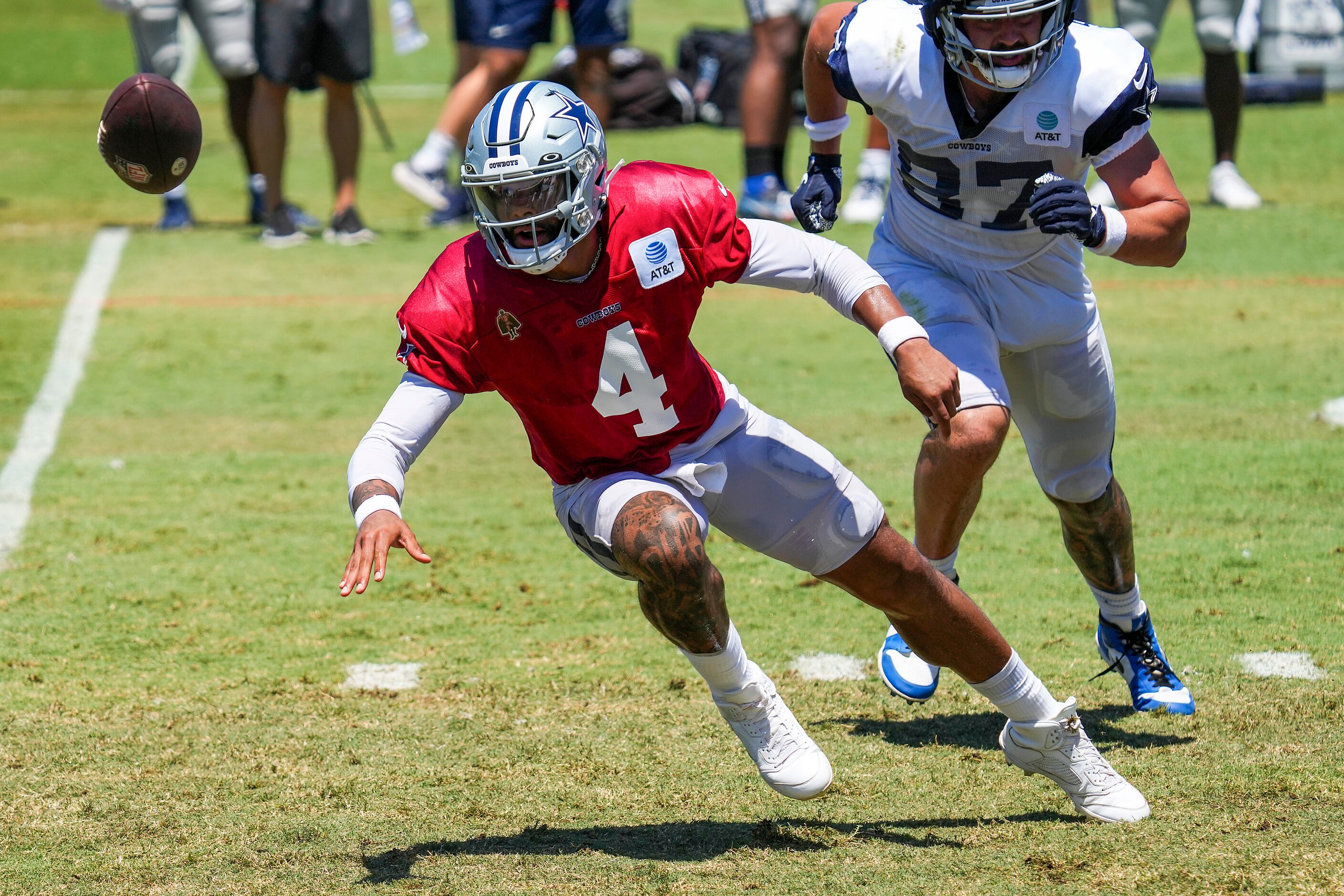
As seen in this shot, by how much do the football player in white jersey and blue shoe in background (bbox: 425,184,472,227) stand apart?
596cm

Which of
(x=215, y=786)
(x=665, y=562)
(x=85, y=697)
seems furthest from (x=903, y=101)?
(x=85, y=697)

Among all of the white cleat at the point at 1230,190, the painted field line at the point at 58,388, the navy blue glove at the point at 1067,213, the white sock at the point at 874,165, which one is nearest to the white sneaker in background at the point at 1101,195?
the white cleat at the point at 1230,190

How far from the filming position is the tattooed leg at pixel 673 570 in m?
3.33

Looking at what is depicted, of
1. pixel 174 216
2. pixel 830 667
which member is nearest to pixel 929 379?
pixel 830 667

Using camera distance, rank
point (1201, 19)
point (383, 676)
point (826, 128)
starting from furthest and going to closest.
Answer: point (1201, 19) < point (826, 128) < point (383, 676)

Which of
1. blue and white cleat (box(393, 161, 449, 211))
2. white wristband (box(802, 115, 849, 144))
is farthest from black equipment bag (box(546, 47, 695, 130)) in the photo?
white wristband (box(802, 115, 849, 144))

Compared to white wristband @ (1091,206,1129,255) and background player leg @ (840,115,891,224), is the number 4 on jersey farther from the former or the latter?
background player leg @ (840,115,891,224)

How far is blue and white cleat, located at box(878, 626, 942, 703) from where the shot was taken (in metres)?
4.21

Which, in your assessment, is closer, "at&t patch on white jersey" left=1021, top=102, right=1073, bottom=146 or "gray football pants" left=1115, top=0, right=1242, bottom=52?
"at&t patch on white jersey" left=1021, top=102, right=1073, bottom=146

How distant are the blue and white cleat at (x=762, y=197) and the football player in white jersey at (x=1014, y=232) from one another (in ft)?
15.0

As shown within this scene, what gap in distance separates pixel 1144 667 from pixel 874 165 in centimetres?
579

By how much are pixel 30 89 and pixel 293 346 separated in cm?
1030

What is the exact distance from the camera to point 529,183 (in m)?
3.42

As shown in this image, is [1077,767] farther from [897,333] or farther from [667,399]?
[667,399]
